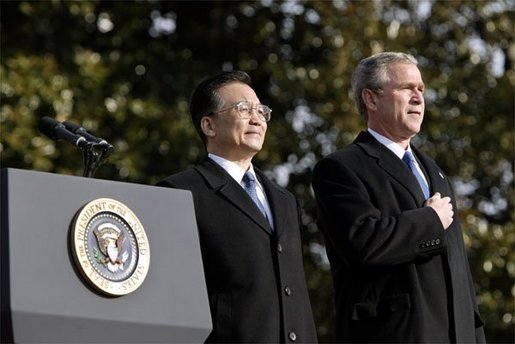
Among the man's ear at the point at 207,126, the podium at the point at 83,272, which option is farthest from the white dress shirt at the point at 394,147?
the podium at the point at 83,272

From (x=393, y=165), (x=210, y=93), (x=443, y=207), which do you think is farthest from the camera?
(x=210, y=93)

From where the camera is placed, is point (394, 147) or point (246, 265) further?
point (394, 147)

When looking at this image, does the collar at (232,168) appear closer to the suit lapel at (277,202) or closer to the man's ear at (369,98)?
the suit lapel at (277,202)

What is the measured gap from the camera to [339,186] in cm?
527

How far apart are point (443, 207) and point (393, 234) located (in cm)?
25

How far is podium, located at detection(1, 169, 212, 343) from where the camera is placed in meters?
3.97

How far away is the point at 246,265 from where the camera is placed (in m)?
5.20

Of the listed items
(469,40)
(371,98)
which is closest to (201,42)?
(469,40)

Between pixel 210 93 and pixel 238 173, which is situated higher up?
pixel 210 93

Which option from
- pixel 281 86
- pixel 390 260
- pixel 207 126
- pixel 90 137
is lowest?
pixel 390 260

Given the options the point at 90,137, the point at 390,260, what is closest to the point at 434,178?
the point at 390,260

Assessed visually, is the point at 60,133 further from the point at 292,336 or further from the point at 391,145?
the point at 391,145

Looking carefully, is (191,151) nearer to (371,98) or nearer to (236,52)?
(236,52)

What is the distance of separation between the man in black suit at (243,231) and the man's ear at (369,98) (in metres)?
0.40
